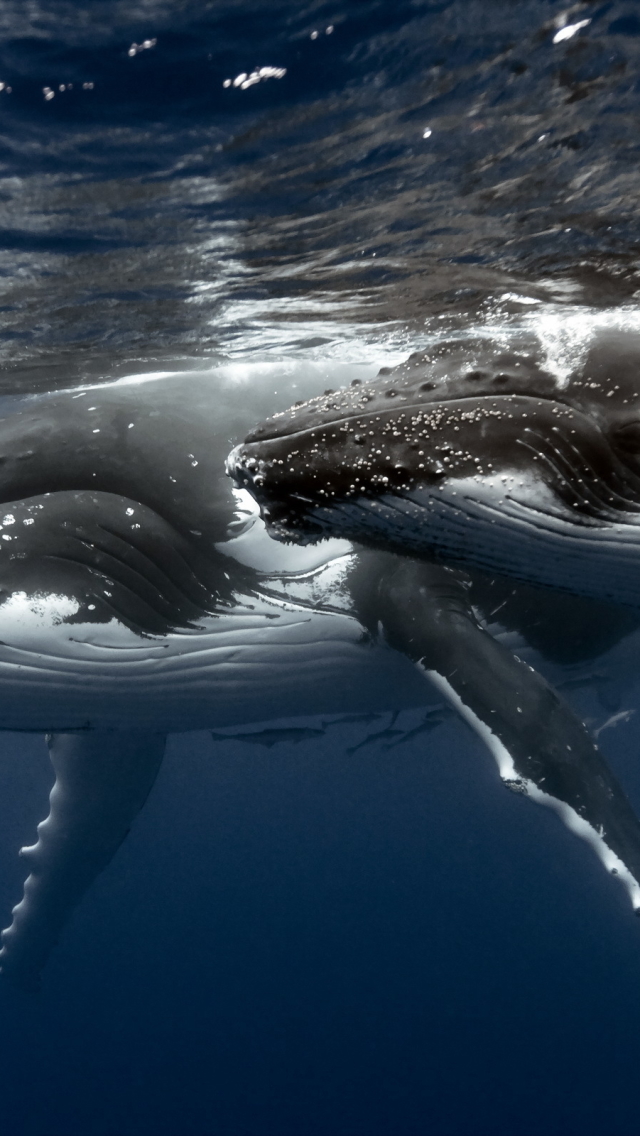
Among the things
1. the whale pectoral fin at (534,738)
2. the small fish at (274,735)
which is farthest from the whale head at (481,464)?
the small fish at (274,735)

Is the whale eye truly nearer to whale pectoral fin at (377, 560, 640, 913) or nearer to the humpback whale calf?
the humpback whale calf

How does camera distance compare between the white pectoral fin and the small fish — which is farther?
the small fish

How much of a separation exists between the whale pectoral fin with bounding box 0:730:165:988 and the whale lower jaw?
16.1 feet

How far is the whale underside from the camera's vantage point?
489 centimetres

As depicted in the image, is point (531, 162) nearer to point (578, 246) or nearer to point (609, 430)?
point (578, 246)

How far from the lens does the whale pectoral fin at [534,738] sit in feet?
15.6

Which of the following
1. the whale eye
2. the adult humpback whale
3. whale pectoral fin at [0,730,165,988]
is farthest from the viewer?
whale pectoral fin at [0,730,165,988]

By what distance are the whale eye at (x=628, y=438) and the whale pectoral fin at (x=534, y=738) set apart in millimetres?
1812

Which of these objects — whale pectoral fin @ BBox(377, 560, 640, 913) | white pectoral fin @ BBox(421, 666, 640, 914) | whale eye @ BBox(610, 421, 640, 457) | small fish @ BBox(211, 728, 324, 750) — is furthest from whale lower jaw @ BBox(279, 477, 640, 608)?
small fish @ BBox(211, 728, 324, 750)

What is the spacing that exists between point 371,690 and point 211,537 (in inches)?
70.8

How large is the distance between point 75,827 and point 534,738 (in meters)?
5.71

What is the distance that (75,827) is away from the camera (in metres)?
8.62

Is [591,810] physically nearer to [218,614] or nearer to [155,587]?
[218,614]

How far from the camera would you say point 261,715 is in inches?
256
